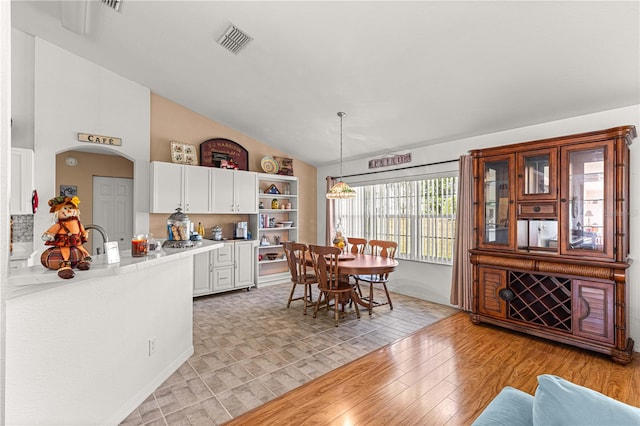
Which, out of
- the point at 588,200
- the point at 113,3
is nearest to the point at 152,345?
the point at 113,3

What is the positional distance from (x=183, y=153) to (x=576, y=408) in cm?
511

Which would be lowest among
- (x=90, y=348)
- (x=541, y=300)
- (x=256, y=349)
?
(x=256, y=349)

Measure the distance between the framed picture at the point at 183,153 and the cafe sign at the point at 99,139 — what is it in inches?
28.1

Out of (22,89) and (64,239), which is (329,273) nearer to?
(64,239)

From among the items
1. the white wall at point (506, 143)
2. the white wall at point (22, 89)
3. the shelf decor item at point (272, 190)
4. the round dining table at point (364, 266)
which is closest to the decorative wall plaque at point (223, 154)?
the shelf decor item at point (272, 190)

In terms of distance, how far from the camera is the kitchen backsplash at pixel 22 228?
11.3 feet

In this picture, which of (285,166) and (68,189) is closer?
(68,189)

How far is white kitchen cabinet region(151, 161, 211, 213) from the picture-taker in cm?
434

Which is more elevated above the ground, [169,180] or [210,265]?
[169,180]

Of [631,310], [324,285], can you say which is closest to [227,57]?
[324,285]

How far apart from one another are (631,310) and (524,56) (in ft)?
9.01

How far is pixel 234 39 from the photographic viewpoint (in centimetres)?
294

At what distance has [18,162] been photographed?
312 centimetres

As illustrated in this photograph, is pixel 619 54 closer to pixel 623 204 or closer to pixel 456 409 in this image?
pixel 623 204
